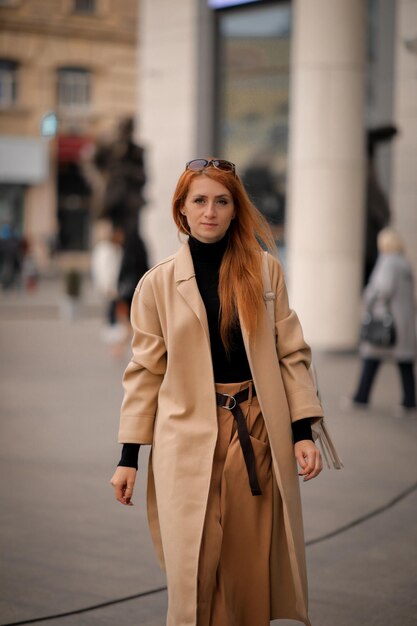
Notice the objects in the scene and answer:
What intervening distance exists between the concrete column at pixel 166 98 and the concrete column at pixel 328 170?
4319 millimetres

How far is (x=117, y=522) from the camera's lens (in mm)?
6164

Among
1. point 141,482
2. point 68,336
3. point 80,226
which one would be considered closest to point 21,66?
point 80,226

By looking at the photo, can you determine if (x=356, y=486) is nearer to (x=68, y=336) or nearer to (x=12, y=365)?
(x=12, y=365)

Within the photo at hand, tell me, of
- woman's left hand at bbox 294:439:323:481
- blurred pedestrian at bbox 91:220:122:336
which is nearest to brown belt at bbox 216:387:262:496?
woman's left hand at bbox 294:439:323:481

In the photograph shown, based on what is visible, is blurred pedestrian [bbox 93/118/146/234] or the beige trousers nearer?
the beige trousers

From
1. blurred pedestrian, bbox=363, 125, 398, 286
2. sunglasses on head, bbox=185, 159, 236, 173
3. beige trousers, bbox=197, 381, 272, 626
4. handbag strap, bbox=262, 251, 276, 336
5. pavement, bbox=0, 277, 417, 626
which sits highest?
blurred pedestrian, bbox=363, 125, 398, 286

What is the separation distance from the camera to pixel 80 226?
4344 centimetres

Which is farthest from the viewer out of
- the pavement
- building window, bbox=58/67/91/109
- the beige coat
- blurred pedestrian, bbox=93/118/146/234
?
building window, bbox=58/67/91/109

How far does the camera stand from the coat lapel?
11.3 ft

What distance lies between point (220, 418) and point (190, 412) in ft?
0.34

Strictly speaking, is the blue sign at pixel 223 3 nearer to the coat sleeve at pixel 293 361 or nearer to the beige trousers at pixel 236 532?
the coat sleeve at pixel 293 361

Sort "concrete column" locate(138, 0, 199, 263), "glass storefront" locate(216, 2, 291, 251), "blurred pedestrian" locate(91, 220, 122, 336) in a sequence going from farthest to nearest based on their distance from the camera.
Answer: "concrete column" locate(138, 0, 199, 263), "glass storefront" locate(216, 2, 291, 251), "blurred pedestrian" locate(91, 220, 122, 336)

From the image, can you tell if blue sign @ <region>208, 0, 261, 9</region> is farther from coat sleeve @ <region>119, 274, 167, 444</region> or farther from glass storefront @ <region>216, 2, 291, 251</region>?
coat sleeve @ <region>119, 274, 167, 444</region>

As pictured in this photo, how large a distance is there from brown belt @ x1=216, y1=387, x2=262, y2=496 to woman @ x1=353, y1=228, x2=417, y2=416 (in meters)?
6.69
